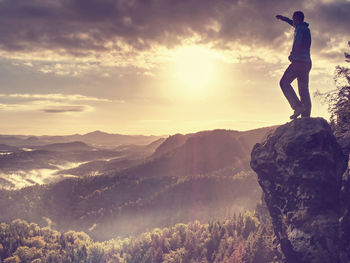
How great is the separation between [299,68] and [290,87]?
115cm

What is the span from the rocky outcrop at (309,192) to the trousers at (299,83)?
93cm

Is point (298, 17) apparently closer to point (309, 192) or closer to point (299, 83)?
point (299, 83)

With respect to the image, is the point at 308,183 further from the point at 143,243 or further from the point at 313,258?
the point at 143,243

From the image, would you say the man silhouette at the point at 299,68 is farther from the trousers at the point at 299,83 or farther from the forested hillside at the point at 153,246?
the forested hillside at the point at 153,246

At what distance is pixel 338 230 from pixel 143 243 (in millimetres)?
134519

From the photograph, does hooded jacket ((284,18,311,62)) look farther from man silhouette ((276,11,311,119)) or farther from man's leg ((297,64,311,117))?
man's leg ((297,64,311,117))

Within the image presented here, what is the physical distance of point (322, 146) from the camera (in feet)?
48.3

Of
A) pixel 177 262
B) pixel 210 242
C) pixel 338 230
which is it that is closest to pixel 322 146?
pixel 338 230

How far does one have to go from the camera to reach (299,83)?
1608 cm

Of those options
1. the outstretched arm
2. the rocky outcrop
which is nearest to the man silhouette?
the outstretched arm

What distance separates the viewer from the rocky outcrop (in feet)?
44.7

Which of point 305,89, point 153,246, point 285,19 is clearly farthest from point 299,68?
point 153,246

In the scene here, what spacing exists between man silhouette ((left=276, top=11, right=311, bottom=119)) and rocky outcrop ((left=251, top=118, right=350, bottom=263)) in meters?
0.95

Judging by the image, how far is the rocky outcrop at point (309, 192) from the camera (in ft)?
44.7
